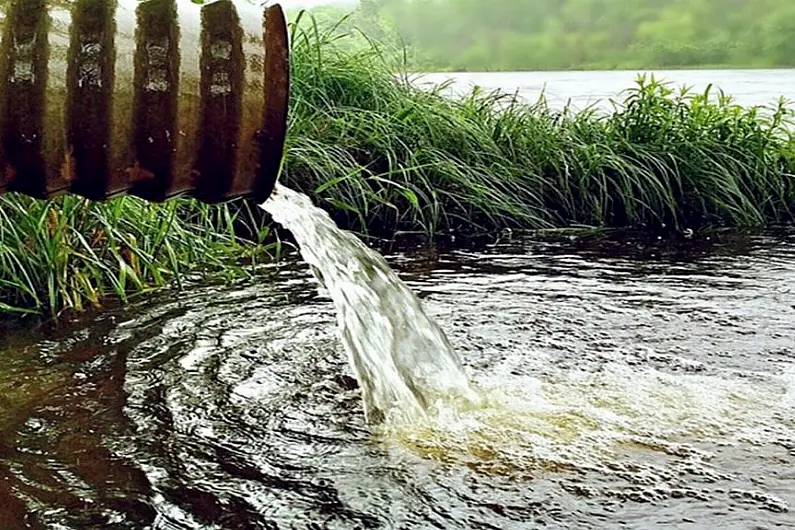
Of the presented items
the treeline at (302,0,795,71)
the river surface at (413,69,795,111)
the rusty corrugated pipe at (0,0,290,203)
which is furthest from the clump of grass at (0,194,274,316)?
the river surface at (413,69,795,111)

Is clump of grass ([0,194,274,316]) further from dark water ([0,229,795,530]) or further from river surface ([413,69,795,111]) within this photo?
river surface ([413,69,795,111])

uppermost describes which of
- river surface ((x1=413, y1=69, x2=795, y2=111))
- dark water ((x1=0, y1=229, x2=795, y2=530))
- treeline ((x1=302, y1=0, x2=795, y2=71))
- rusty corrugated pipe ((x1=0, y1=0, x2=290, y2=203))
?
treeline ((x1=302, y1=0, x2=795, y2=71))

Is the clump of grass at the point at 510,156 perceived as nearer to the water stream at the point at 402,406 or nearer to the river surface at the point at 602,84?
the river surface at the point at 602,84

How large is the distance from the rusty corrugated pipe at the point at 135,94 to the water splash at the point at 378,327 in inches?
27.5

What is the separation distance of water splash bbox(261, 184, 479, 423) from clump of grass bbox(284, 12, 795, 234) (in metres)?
1.62

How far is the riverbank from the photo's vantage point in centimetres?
479

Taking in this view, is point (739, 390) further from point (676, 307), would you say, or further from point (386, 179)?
point (386, 179)

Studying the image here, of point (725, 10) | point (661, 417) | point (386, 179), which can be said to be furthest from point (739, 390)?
point (725, 10)

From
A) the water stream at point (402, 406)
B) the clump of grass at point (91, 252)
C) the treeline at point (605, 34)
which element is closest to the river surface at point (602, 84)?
the treeline at point (605, 34)

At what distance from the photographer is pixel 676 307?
3.38m

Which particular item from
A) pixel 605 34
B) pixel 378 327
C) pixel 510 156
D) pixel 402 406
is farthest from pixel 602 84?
pixel 402 406

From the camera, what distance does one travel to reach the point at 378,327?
2.83 m

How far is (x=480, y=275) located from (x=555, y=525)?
216cm

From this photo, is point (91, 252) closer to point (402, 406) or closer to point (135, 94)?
point (402, 406)
